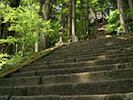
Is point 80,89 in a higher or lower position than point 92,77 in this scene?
lower

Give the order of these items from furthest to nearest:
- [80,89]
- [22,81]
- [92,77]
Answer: [22,81] < [92,77] < [80,89]

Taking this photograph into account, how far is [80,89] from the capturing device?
225cm

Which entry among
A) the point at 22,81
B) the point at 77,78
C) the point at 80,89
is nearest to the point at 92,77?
the point at 77,78

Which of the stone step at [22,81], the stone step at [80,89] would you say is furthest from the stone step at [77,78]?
the stone step at [80,89]

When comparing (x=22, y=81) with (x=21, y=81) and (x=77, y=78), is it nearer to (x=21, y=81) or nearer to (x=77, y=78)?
(x=21, y=81)

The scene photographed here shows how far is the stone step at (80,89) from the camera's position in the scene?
6.70 feet

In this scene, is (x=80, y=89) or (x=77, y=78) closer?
(x=80, y=89)

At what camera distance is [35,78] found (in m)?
3.00

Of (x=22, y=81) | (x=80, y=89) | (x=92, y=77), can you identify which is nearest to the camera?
(x=80, y=89)

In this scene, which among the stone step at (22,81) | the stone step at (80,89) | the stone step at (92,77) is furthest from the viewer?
the stone step at (22,81)

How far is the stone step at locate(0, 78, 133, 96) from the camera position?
2.04 m

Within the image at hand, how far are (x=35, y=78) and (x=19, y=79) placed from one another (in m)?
0.47

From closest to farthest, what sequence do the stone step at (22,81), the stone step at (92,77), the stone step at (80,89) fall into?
the stone step at (80,89) → the stone step at (92,77) → the stone step at (22,81)

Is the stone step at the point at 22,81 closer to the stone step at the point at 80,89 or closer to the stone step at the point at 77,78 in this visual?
the stone step at the point at 77,78
